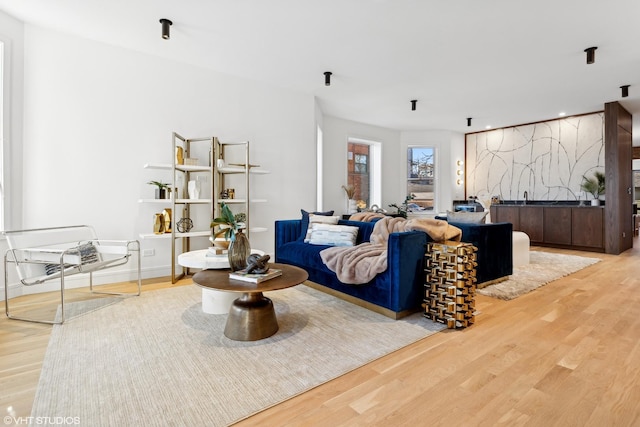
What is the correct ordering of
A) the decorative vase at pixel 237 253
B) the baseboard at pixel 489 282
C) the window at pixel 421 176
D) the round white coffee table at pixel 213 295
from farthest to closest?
the window at pixel 421 176, the baseboard at pixel 489 282, the round white coffee table at pixel 213 295, the decorative vase at pixel 237 253

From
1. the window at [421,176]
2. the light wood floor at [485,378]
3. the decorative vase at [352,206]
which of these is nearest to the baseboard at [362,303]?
the light wood floor at [485,378]

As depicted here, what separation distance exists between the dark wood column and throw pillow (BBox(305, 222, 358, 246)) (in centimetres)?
524

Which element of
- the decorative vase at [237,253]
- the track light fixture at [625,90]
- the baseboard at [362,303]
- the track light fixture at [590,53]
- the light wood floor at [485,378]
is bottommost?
the light wood floor at [485,378]

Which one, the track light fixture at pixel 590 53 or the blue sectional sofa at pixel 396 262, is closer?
the blue sectional sofa at pixel 396 262

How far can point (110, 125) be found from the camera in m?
3.76

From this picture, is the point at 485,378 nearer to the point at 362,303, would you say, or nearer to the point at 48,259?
the point at 362,303

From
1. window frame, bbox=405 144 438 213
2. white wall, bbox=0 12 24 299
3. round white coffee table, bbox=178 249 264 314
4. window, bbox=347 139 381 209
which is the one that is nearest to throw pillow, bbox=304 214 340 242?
round white coffee table, bbox=178 249 264 314

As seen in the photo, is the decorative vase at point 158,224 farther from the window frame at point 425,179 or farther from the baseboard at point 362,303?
the window frame at point 425,179

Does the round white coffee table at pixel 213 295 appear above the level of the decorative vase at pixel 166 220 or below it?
below

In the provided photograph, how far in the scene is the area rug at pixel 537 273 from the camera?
3.45 meters

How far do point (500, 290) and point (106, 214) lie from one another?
4.57m

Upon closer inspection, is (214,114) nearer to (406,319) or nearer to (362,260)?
(362,260)

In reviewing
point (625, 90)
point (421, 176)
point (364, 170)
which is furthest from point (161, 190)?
point (625, 90)

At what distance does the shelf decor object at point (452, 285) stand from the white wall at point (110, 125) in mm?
2920
